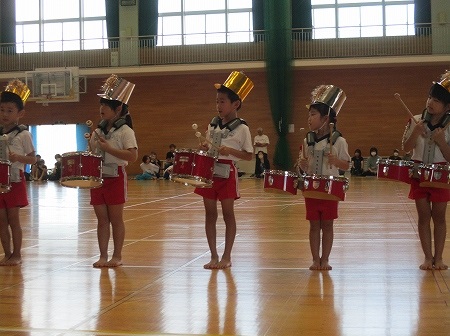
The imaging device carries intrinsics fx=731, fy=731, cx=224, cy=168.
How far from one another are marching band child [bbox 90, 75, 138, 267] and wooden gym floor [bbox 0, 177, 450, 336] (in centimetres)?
31

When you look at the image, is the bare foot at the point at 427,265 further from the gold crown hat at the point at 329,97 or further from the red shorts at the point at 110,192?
the red shorts at the point at 110,192

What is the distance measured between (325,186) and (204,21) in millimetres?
22330

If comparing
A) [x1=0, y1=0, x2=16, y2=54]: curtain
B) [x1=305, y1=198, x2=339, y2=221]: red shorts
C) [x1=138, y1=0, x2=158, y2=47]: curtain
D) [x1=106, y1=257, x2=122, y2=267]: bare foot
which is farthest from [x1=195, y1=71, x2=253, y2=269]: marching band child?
[x1=0, y1=0, x2=16, y2=54]: curtain

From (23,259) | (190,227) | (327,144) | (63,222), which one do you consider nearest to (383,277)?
(327,144)

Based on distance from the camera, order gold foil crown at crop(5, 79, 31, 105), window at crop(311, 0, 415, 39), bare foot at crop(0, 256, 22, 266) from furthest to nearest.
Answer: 1. window at crop(311, 0, 415, 39)
2. gold foil crown at crop(5, 79, 31, 105)
3. bare foot at crop(0, 256, 22, 266)

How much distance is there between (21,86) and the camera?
702 centimetres

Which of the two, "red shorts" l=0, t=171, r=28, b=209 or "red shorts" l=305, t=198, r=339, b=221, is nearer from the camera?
→ "red shorts" l=305, t=198, r=339, b=221

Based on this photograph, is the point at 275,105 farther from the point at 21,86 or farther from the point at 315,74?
the point at 21,86

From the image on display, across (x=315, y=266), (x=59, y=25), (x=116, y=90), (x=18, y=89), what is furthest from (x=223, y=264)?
(x=59, y=25)

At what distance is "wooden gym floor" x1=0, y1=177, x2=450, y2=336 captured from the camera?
4312 millimetres

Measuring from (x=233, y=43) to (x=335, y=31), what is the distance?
12.1 ft

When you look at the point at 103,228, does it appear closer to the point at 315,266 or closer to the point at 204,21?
the point at 315,266

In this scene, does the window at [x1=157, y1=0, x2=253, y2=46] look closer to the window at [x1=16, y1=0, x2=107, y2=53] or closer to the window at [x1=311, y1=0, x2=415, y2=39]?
the window at [x1=16, y1=0, x2=107, y2=53]

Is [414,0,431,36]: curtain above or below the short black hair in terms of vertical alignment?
above
